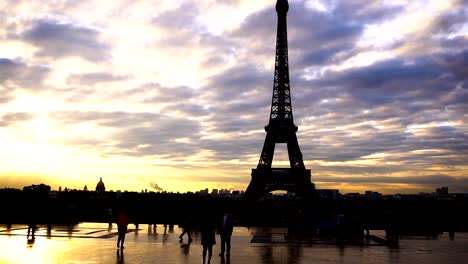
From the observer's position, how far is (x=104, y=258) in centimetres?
1747

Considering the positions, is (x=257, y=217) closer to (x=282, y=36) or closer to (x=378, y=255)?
(x=378, y=255)

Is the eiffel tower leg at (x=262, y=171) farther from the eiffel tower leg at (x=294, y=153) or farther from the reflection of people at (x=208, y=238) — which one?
the reflection of people at (x=208, y=238)

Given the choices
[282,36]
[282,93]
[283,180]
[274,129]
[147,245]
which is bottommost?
[147,245]

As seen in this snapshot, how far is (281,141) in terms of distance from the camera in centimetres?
7875

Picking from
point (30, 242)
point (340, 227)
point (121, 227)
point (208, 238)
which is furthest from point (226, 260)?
point (340, 227)

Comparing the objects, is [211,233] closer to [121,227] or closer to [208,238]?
[208,238]

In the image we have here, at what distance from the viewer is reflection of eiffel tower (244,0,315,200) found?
77.5 m

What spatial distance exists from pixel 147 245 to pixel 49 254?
225 inches

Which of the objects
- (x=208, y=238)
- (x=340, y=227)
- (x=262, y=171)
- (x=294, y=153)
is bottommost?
(x=340, y=227)

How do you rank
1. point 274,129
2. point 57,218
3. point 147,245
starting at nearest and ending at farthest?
point 147,245
point 57,218
point 274,129

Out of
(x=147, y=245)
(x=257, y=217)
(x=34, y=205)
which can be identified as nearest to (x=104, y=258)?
(x=147, y=245)

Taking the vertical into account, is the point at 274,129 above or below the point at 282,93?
below

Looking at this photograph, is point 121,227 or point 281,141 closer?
point 121,227

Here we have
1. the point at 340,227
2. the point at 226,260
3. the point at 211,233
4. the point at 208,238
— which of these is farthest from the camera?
the point at 340,227
